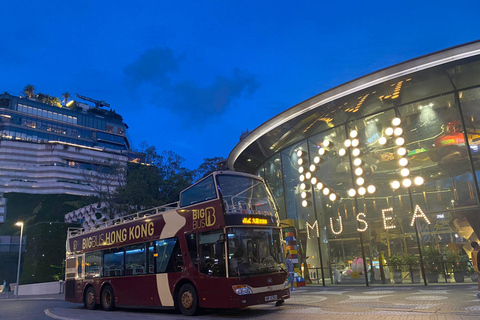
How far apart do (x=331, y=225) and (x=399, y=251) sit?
343cm

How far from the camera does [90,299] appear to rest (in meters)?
15.4

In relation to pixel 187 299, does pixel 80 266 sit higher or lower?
higher

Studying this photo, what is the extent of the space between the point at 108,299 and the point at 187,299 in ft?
17.2

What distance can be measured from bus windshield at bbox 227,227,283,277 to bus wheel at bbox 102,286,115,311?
6726 millimetres

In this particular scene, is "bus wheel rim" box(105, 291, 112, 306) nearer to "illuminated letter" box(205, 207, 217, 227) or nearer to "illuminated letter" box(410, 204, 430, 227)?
"illuminated letter" box(205, 207, 217, 227)

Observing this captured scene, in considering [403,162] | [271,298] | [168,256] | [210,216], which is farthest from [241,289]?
[403,162]

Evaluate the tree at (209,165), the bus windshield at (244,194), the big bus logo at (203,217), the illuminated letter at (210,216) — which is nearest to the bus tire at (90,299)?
the big bus logo at (203,217)

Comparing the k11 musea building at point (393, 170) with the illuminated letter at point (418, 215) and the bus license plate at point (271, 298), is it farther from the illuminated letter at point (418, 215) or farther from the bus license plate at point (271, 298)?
the bus license plate at point (271, 298)

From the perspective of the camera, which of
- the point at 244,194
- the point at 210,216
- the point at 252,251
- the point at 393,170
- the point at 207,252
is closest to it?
the point at 252,251

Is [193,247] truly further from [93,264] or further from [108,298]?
[93,264]

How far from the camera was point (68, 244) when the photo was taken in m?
18.1

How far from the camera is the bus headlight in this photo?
9555 millimetres

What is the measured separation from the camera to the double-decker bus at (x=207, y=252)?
32.6 feet


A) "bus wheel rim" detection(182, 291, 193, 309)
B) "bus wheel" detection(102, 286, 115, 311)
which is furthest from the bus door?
"bus wheel rim" detection(182, 291, 193, 309)
